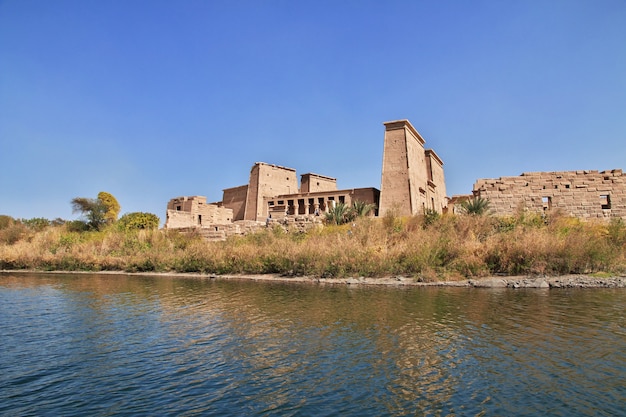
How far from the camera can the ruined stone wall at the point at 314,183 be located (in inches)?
1351

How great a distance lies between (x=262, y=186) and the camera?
1323 inches

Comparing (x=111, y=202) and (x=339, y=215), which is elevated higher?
(x=111, y=202)

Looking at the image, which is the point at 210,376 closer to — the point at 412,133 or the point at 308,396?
the point at 308,396

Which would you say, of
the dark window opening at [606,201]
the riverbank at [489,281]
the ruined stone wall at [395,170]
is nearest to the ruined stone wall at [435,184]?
the ruined stone wall at [395,170]

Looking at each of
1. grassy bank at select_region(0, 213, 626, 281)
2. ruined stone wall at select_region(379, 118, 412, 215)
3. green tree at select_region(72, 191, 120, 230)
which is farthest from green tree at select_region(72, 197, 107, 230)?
ruined stone wall at select_region(379, 118, 412, 215)

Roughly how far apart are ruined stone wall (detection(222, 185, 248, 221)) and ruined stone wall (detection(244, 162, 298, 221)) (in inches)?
50.1

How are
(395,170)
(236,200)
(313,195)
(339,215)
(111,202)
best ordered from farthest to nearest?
(111,202) < (236,200) < (313,195) < (395,170) < (339,215)

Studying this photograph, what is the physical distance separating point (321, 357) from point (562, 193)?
19.0 metres

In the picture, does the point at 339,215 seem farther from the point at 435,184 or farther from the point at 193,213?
the point at 193,213

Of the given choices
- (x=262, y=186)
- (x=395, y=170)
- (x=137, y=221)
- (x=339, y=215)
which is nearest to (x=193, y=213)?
(x=137, y=221)

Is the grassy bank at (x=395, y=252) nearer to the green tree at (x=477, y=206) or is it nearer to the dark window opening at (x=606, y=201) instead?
the green tree at (x=477, y=206)

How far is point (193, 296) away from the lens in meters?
12.0

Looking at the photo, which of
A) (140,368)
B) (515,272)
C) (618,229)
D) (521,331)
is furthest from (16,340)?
(618,229)

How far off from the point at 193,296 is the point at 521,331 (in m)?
8.59
